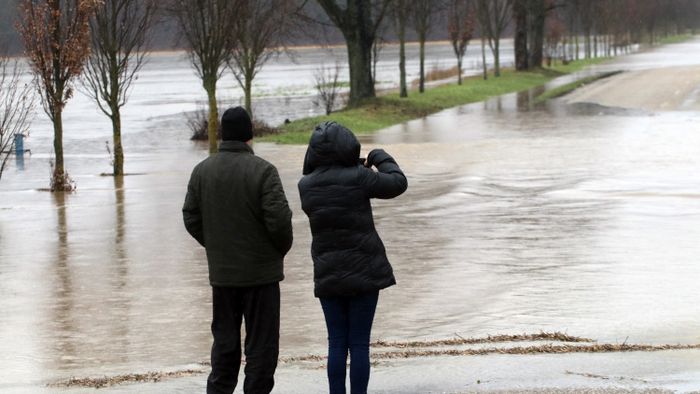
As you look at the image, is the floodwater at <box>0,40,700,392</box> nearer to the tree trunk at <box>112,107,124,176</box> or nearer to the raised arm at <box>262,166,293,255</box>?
the tree trunk at <box>112,107,124,176</box>

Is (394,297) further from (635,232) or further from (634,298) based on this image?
(635,232)

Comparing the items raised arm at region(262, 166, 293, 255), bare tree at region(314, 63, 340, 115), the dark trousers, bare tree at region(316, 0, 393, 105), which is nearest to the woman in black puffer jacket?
raised arm at region(262, 166, 293, 255)

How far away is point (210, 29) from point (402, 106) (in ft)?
49.2

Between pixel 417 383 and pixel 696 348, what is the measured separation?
85.4 inches

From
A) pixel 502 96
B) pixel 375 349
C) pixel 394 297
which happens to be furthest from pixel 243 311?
pixel 502 96

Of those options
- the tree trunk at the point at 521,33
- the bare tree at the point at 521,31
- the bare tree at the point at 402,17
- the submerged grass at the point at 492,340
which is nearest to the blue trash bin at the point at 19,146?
the bare tree at the point at 402,17

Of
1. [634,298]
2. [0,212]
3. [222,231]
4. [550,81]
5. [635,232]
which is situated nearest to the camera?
[222,231]

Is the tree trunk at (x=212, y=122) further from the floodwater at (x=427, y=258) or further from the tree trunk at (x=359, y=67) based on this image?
the tree trunk at (x=359, y=67)

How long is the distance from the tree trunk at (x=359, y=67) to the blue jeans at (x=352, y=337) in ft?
114

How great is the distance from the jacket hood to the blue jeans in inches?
29.6

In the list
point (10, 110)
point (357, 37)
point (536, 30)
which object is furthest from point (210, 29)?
point (536, 30)

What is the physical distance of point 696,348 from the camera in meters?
8.95

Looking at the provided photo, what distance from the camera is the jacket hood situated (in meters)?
7.16

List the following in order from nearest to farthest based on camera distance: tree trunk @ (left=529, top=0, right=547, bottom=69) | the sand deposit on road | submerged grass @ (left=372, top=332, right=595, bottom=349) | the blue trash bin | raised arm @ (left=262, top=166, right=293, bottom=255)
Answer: raised arm @ (left=262, top=166, right=293, bottom=255) < submerged grass @ (left=372, top=332, right=595, bottom=349) < the blue trash bin < the sand deposit on road < tree trunk @ (left=529, top=0, right=547, bottom=69)
